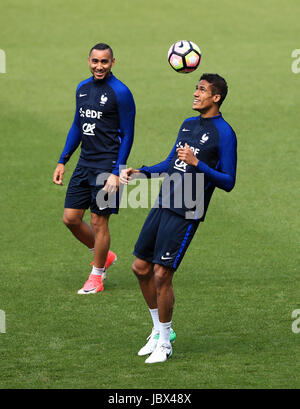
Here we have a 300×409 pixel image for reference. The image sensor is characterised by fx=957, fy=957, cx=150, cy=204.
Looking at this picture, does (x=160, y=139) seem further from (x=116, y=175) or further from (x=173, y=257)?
(x=173, y=257)

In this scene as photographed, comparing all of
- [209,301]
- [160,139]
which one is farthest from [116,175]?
[160,139]

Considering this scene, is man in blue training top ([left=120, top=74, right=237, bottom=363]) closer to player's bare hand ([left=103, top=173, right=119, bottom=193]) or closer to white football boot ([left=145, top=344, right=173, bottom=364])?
white football boot ([left=145, top=344, right=173, bottom=364])

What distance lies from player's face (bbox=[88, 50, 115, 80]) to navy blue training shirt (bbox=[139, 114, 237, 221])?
221 cm

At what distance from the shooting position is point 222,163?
8.91m

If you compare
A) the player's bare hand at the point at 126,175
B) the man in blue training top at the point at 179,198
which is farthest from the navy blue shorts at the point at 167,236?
the player's bare hand at the point at 126,175

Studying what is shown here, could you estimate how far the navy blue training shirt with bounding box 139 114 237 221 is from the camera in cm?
889

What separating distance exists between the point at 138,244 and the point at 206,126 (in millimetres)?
1301

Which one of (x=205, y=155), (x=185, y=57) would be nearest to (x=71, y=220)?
(x=185, y=57)

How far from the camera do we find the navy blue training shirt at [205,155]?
8.89m

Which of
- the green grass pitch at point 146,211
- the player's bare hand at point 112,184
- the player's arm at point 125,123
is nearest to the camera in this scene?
the green grass pitch at point 146,211

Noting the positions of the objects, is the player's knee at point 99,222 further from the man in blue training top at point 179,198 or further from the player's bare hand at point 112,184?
the man in blue training top at point 179,198

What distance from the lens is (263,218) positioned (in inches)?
566

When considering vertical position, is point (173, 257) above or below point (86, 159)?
below

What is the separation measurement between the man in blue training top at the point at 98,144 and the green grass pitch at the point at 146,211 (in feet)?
2.20
